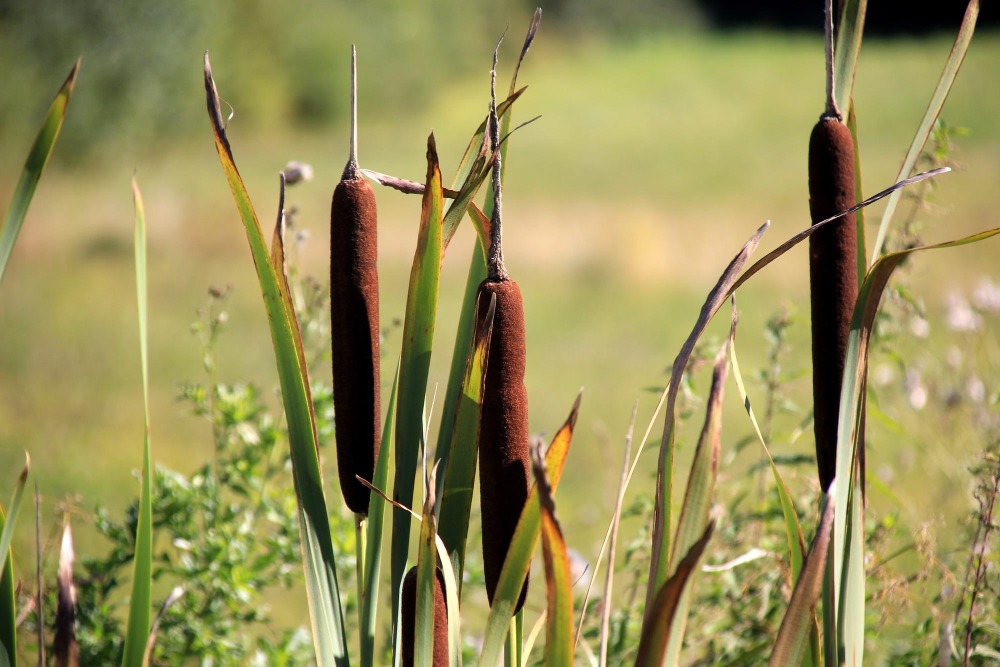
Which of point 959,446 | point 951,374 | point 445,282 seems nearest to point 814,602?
point 959,446

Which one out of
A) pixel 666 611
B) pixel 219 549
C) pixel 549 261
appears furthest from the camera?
pixel 549 261

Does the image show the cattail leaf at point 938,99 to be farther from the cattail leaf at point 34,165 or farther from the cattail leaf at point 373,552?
the cattail leaf at point 34,165

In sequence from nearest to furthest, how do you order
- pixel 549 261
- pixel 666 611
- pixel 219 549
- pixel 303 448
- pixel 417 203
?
pixel 666 611
pixel 303 448
pixel 219 549
pixel 549 261
pixel 417 203

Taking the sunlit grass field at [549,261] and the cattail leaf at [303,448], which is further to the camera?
the sunlit grass field at [549,261]

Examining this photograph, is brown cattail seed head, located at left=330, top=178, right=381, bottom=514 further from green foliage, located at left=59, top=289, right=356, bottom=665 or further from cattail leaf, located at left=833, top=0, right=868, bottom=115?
green foliage, located at left=59, top=289, right=356, bottom=665

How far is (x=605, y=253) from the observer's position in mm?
7012

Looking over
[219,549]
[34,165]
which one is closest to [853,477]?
[34,165]

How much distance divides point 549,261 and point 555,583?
6.77 meters

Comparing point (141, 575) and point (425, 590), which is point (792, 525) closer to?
point (425, 590)

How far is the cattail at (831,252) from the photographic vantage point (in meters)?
→ 0.58

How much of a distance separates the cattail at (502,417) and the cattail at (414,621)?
0.05m

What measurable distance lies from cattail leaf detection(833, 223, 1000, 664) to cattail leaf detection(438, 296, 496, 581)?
0.76 feet

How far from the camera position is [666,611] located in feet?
1.67

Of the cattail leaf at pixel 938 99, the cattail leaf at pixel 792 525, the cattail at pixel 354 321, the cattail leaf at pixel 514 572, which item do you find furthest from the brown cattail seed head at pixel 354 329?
the cattail leaf at pixel 938 99
